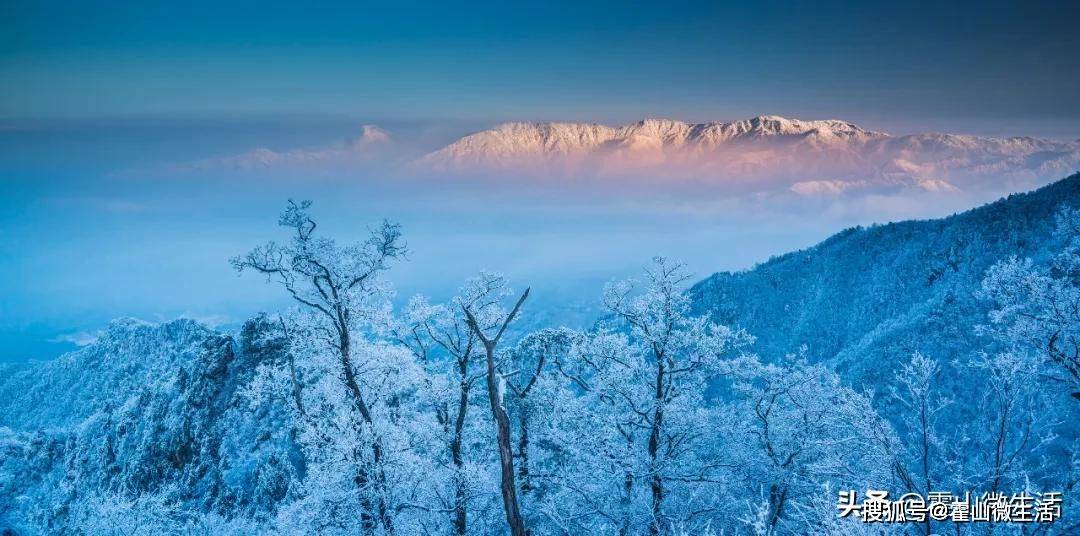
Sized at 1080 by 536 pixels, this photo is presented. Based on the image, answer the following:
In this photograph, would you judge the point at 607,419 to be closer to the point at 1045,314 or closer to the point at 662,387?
the point at 662,387

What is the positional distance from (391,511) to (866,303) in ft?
195

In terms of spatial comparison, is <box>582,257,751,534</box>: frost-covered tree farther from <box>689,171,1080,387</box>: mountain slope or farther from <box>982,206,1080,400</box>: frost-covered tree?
<box>689,171,1080,387</box>: mountain slope

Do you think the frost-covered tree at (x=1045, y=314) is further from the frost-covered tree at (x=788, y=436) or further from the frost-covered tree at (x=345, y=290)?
the frost-covered tree at (x=345, y=290)

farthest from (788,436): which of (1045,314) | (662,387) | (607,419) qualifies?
(1045,314)

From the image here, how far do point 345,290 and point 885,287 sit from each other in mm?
62634

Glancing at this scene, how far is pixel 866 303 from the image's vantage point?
59031mm

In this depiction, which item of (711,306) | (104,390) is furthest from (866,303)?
(104,390)

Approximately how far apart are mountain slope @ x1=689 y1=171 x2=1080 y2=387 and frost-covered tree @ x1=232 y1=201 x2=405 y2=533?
40.3 meters

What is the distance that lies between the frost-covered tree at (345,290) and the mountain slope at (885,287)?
40316mm

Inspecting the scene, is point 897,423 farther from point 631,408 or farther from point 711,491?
point 631,408

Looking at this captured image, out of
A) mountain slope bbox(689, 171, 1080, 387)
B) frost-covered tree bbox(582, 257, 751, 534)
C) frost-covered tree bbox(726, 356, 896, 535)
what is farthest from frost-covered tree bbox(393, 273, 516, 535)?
mountain slope bbox(689, 171, 1080, 387)

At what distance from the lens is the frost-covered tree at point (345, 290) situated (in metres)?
18.0

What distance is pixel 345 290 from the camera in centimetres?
1866

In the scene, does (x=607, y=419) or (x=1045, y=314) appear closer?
(x=1045, y=314)
